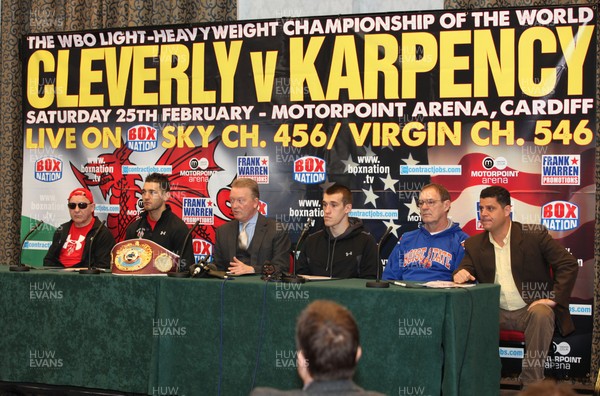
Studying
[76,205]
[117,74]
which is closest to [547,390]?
[76,205]

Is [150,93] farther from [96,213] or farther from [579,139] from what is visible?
[579,139]

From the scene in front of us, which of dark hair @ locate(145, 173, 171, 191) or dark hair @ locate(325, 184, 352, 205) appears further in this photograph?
dark hair @ locate(145, 173, 171, 191)

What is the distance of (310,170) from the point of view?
5.74m

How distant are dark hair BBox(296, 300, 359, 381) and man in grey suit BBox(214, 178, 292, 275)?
10.3ft

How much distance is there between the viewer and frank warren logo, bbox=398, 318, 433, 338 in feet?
11.6

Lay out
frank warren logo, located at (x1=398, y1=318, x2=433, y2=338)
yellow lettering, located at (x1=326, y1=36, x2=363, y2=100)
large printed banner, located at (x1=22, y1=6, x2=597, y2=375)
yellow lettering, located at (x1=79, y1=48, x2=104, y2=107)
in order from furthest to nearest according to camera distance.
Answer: yellow lettering, located at (x1=79, y1=48, x2=104, y2=107)
yellow lettering, located at (x1=326, y1=36, x2=363, y2=100)
large printed banner, located at (x1=22, y1=6, x2=597, y2=375)
frank warren logo, located at (x1=398, y1=318, x2=433, y2=338)

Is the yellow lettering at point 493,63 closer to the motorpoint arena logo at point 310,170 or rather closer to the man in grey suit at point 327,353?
the motorpoint arena logo at point 310,170

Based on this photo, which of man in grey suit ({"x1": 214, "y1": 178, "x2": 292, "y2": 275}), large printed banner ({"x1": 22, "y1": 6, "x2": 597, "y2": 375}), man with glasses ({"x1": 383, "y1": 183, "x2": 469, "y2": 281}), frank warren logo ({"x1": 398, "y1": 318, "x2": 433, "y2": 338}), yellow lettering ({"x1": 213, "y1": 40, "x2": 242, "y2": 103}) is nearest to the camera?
frank warren logo ({"x1": 398, "y1": 318, "x2": 433, "y2": 338})

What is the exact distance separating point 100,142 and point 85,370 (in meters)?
2.63

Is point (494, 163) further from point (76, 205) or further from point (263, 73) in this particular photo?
point (76, 205)

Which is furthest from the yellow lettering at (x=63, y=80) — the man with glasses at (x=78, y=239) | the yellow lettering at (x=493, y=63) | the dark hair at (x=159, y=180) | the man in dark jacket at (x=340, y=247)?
the yellow lettering at (x=493, y=63)

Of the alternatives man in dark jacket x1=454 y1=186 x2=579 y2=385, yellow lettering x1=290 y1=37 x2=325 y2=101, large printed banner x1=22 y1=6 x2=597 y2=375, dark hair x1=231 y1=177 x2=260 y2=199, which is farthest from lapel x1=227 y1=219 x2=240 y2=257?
man in dark jacket x1=454 y1=186 x2=579 y2=385

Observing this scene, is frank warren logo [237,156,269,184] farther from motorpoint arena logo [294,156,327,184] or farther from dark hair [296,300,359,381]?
dark hair [296,300,359,381]

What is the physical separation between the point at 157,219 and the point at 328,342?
4037 millimetres
